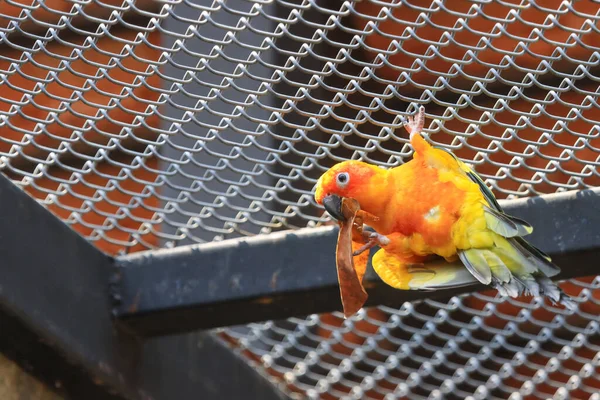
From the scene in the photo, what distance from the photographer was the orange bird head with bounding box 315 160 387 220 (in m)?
0.88

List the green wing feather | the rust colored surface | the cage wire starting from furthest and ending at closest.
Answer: the rust colored surface → the cage wire → the green wing feather

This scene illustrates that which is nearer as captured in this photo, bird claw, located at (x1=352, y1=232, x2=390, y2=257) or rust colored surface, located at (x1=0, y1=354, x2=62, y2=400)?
bird claw, located at (x1=352, y1=232, x2=390, y2=257)

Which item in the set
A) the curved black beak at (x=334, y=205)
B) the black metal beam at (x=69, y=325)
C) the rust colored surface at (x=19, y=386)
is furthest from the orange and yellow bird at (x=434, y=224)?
the rust colored surface at (x=19, y=386)

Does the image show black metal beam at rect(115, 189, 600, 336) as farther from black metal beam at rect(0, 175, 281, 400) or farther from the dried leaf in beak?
the dried leaf in beak

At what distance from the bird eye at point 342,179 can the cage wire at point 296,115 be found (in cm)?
28

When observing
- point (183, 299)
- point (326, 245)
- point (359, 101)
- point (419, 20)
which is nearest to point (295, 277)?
point (326, 245)

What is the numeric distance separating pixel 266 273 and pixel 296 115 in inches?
9.5

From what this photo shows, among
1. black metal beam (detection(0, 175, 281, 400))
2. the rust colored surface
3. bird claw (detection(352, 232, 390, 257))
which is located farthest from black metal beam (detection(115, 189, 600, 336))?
bird claw (detection(352, 232, 390, 257))

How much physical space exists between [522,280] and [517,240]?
0.05 meters

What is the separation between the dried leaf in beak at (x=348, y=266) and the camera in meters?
0.86

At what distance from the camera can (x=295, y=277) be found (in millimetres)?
1247

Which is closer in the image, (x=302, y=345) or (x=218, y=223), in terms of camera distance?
(x=218, y=223)

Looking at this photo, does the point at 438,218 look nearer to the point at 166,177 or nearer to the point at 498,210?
the point at 498,210

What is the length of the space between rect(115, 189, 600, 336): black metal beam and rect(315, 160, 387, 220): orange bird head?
291 mm
